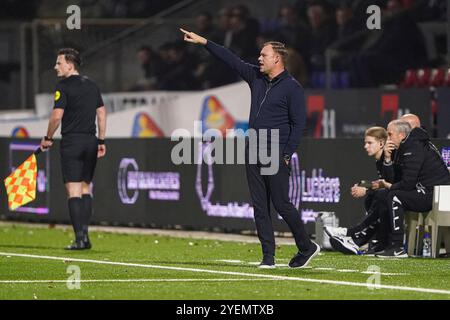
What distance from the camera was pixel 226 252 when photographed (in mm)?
15547

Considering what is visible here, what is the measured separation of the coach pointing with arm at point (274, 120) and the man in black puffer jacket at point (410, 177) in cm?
199

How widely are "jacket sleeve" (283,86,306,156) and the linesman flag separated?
4.37m

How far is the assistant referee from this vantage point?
1559 centimetres

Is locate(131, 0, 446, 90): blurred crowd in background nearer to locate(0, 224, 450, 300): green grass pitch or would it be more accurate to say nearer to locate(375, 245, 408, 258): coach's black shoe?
locate(0, 224, 450, 300): green grass pitch

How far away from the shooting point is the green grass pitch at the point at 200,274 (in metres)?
10.6

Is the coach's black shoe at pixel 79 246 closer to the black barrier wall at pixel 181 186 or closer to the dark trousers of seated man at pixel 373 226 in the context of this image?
the dark trousers of seated man at pixel 373 226

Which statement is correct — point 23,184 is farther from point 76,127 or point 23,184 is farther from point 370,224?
point 370,224

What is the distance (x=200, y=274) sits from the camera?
12383mm

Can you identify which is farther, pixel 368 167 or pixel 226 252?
pixel 368 167

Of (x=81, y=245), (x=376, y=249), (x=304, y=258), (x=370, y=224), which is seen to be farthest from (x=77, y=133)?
(x=304, y=258)

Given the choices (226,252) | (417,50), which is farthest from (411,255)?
(417,50)

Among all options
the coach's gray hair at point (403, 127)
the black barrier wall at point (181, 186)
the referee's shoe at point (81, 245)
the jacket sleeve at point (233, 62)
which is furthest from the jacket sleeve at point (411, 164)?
the referee's shoe at point (81, 245)
